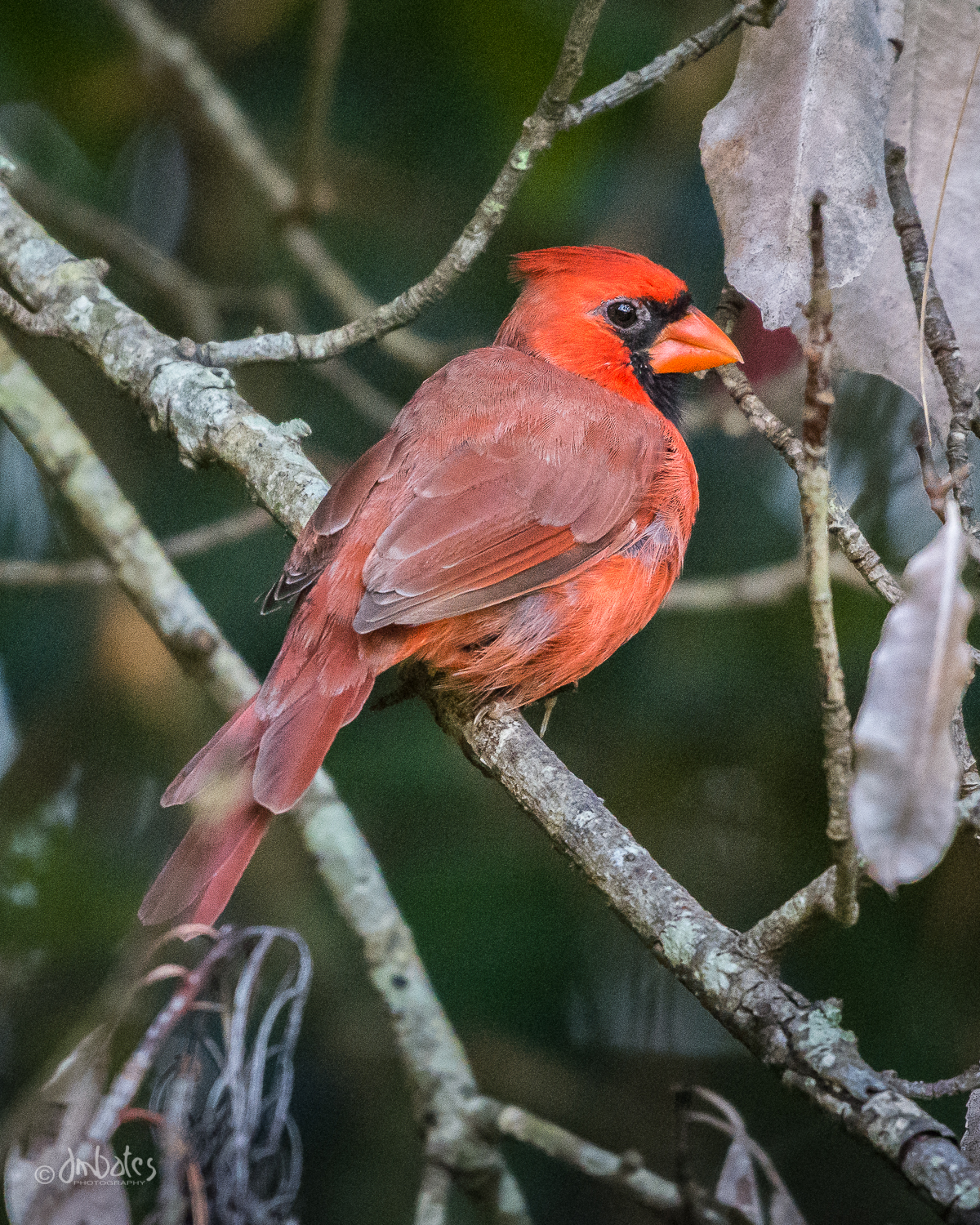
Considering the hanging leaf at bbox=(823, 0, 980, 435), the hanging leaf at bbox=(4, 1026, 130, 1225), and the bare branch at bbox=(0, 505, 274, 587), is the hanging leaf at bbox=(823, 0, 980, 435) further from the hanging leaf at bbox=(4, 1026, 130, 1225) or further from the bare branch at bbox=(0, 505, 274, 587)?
the hanging leaf at bbox=(4, 1026, 130, 1225)

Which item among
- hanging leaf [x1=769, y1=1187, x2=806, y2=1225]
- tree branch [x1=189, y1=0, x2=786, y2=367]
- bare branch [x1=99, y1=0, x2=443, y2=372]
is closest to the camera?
hanging leaf [x1=769, y1=1187, x2=806, y2=1225]

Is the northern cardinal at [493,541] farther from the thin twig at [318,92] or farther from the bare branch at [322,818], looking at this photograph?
the thin twig at [318,92]

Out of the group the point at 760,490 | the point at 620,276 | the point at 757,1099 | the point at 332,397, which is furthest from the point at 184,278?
the point at 757,1099

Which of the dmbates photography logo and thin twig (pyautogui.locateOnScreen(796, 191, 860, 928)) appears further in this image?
the dmbates photography logo

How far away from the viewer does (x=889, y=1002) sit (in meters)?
2.42

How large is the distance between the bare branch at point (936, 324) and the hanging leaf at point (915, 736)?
562 millimetres

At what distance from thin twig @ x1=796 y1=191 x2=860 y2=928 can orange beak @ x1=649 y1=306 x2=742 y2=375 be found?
3.88 ft

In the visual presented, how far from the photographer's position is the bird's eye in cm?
231

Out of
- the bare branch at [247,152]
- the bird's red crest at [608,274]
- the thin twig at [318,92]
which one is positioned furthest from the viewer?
the bare branch at [247,152]

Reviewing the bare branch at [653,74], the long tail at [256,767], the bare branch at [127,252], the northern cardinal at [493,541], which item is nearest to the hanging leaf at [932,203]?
the bare branch at [653,74]

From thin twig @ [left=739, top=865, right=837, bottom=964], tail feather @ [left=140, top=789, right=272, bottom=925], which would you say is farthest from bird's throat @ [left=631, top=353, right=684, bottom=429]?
thin twig @ [left=739, top=865, right=837, bottom=964]

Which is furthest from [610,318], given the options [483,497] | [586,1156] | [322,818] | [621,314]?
[586,1156]

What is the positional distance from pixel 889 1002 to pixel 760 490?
3.97 feet

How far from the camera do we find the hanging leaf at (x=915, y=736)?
903 millimetres
